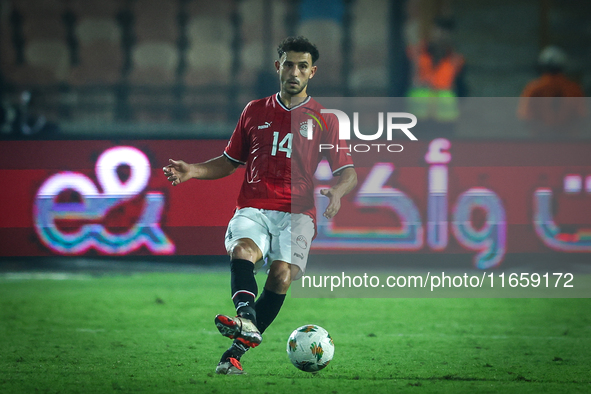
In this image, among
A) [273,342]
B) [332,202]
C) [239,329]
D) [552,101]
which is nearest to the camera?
[239,329]

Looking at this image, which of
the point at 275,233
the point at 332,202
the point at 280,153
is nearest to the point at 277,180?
the point at 280,153

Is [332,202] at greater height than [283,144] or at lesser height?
lesser

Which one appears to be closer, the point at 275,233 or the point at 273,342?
the point at 275,233

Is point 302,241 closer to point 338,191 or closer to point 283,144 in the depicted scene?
point 338,191

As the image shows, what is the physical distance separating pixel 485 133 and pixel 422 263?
284cm

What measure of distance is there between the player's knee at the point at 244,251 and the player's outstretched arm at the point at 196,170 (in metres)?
0.43

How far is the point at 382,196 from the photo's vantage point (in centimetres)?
784

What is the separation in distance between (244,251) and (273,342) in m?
1.19

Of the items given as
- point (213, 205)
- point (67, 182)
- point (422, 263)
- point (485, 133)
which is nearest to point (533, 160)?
point (422, 263)

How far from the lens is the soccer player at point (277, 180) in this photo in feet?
13.9

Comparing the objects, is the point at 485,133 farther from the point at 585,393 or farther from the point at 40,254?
the point at 585,393

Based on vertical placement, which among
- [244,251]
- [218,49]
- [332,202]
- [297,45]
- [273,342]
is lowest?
[273,342]

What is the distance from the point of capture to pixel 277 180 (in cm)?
442

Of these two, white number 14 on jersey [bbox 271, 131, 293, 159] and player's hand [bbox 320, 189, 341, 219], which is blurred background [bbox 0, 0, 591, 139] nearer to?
white number 14 on jersey [bbox 271, 131, 293, 159]
